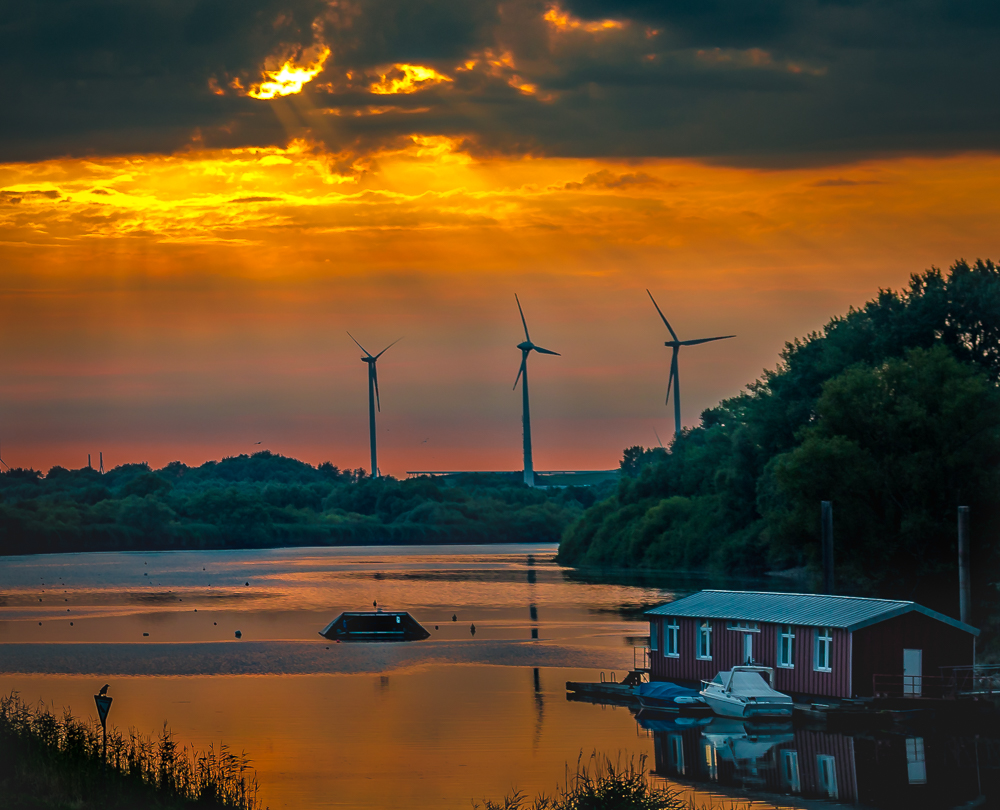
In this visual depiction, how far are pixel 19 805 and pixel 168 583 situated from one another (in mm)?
126934

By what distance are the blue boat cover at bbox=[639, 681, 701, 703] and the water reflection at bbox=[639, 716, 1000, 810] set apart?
8.30 feet

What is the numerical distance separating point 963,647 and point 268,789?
2765 centimetres

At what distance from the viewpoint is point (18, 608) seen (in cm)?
10975

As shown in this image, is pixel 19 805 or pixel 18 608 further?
pixel 18 608

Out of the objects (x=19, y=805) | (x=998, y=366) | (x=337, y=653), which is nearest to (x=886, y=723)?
(x=19, y=805)

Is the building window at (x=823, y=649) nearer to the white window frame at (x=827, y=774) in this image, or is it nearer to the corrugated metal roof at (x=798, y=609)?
the corrugated metal roof at (x=798, y=609)

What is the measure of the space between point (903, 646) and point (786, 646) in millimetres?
4440

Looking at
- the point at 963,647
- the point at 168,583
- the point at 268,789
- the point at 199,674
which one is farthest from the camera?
the point at 168,583

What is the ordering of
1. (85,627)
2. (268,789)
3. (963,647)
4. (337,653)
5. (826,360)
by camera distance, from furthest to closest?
1. (826,360)
2. (85,627)
3. (337,653)
4. (963,647)
5. (268,789)

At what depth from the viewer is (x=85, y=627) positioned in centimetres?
9138

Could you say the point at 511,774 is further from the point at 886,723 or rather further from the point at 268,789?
the point at 886,723

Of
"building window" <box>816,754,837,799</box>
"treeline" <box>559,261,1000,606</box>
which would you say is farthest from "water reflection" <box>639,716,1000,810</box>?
"treeline" <box>559,261,1000,606</box>

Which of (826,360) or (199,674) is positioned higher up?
(826,360)

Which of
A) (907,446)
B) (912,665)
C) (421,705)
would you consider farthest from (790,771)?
(907,446)
